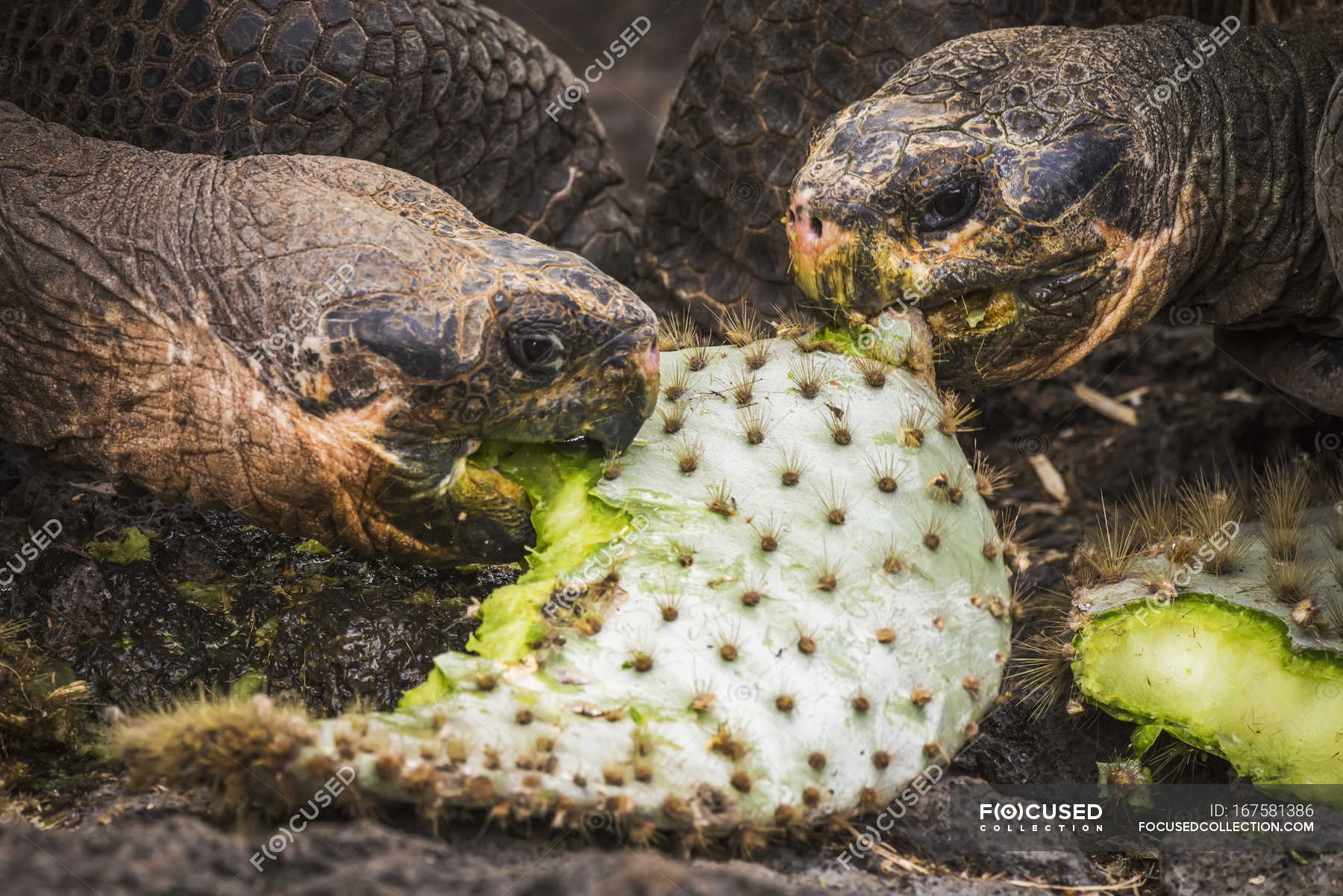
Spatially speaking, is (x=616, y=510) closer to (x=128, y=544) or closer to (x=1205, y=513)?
(x=128, y=544)

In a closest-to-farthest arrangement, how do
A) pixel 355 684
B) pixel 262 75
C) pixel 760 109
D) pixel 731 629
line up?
pixel 731 629
pixel 355 684
pixel 262 75
pixel 760 109

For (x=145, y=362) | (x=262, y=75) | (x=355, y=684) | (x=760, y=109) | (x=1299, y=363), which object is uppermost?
(x=760, y=109)

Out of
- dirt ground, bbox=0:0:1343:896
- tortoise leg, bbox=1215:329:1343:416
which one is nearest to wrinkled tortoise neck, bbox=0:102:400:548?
dirt ground, bbox=0:0:1343:896

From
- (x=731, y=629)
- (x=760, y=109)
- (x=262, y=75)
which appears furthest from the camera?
(x=760, y=109)

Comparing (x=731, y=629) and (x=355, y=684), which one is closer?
(x=731, y=629)

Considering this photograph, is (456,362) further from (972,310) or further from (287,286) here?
(972,310)

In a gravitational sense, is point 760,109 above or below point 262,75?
above

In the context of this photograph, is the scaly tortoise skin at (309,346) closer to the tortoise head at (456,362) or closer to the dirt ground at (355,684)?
the tortoise head at (456,362)

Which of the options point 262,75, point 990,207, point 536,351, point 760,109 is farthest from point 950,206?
point 262,75
